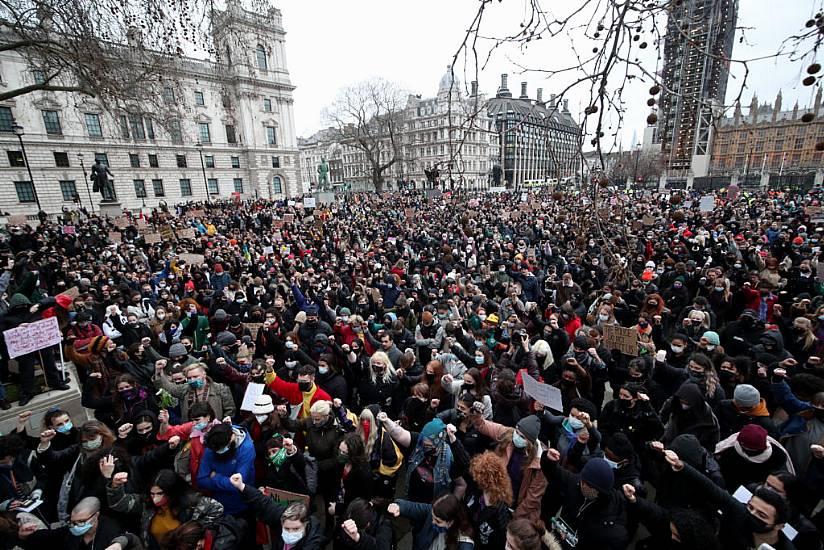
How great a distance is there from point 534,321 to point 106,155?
49.4 m

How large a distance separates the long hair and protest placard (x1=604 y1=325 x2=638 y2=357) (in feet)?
12.0

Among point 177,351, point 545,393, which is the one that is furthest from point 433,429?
point 177,351

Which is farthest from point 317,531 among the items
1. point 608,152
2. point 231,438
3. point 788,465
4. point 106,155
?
point 106,155

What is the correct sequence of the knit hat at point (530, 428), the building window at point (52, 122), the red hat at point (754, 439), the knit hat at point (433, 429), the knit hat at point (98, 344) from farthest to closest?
the building window at point (52, 122), the knit hat at point (98, 344), the knit hat at point (433, 429), the knit hat at point (530, 428), the red hat at point (754, 439)

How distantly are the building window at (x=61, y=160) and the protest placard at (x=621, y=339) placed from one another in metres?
49.4

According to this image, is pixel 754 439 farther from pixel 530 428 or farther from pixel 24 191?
pixel 24 191

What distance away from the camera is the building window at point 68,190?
37.2m

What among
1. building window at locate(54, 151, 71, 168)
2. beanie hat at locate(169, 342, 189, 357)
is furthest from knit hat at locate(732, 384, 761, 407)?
building window at locate(54, 151, 71, 168)

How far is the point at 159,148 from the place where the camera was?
142ft

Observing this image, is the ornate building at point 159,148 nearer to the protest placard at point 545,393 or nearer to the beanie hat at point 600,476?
the protest placard at point 545,393

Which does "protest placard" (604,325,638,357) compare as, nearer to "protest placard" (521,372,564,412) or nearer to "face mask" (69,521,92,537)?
"protest placard" (521,372,564,412)

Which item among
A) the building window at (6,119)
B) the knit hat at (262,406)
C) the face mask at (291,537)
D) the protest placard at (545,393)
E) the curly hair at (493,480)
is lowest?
the face mask at (291,537)

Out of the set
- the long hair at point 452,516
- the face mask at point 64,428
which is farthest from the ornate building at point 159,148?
the long hair at point 452,516

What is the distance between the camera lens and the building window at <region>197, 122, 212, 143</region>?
46.9 metres
